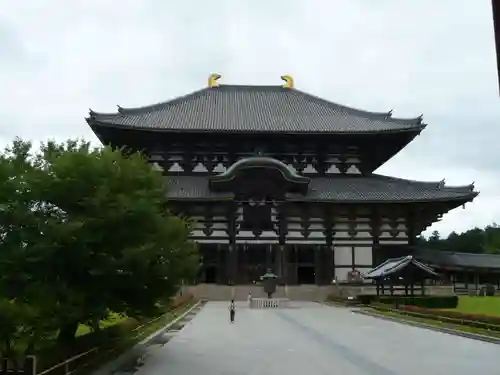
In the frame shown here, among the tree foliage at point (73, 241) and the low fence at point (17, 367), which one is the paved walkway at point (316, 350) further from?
the low fence at point (17, 367)

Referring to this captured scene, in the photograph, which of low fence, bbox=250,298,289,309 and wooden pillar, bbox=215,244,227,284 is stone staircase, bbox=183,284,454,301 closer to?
wooden pillar, bbox=215,244,227,284

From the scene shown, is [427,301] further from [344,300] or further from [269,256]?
[269,256]

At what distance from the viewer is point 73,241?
16.1 m

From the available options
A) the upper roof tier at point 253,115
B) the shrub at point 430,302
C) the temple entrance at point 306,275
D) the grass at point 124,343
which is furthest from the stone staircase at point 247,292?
the grass at point 124,343

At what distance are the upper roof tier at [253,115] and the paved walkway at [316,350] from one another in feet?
89.5

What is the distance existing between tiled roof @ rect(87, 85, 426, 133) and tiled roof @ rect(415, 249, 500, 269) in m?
11.0

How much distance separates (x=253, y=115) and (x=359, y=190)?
43.5 feet

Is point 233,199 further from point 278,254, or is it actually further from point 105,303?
point 105,303

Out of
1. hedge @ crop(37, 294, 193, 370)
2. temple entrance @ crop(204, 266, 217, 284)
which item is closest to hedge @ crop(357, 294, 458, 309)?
temple entrance @ crop(204, 266, 217, 284)

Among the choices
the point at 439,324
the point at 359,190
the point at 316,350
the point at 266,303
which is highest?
the point at 359,190

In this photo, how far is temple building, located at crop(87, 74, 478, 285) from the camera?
5247 centimetres

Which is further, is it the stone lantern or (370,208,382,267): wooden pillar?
(370,208,382,267): wooden pillar

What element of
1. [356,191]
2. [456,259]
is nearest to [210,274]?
[356,191]

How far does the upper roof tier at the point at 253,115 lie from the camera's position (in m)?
56.1
